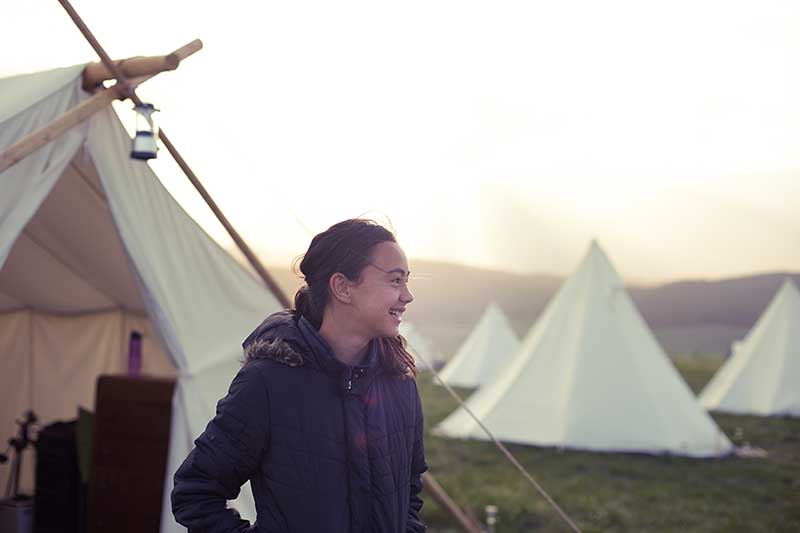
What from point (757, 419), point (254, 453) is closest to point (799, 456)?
point (757, 419)

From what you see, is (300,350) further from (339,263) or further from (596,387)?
(596,387)

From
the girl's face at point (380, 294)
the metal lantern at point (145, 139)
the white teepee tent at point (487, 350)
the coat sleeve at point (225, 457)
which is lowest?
the coat sleeve at point (225, 457)

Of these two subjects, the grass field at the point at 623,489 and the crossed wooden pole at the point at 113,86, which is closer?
the crossed wooden pole at the point at 113,86

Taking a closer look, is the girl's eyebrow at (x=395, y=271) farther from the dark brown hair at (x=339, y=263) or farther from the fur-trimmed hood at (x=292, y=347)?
the fur-trimmed hood at (x=292, y=347)

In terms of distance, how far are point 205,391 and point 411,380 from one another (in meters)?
2.14

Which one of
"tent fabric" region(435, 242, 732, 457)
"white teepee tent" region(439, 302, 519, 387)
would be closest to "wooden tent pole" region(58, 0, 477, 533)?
"tent fabric" region(435, 242, 732, 457)

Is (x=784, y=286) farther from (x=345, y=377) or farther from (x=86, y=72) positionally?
(x=345, y=377)

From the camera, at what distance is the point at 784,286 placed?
15789mm

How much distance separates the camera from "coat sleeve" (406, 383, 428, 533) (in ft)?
7.28

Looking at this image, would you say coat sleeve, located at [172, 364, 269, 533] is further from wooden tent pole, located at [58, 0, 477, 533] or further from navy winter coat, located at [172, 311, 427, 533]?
wooden tent pole, located at [58, 0, 477, 533]

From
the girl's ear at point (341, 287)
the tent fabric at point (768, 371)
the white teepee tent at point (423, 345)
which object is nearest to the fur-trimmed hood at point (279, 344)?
the girl's ear at point (341, 287)

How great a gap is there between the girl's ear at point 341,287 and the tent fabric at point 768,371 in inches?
547

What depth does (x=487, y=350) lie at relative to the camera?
2006 cm

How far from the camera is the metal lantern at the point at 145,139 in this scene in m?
3.74
